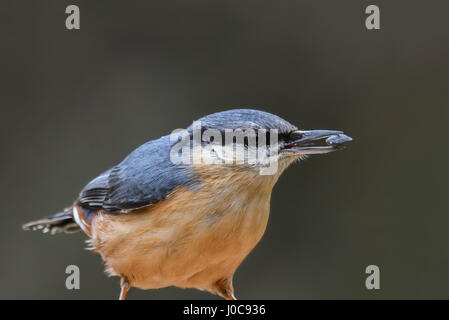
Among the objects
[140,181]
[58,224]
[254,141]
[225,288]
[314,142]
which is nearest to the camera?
[254,141]

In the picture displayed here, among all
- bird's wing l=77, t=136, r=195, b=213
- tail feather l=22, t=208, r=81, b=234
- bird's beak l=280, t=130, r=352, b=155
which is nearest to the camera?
bird's beak l=280, t=130, r=352, b=155

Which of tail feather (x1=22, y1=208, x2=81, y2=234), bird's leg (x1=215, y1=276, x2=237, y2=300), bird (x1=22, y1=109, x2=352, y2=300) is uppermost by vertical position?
bird (x1=22, y1=109, x2=352, y2=300)

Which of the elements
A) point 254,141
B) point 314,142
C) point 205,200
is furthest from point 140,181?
point 314,142

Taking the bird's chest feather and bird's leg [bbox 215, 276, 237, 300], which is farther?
bird's leg [bbox 215, 276, 237, 300]

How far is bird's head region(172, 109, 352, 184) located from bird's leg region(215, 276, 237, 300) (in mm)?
645

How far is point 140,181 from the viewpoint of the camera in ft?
10.3

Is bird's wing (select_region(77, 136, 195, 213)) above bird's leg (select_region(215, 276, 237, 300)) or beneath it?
above

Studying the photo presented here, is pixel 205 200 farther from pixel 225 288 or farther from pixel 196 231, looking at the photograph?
pixel 225 288

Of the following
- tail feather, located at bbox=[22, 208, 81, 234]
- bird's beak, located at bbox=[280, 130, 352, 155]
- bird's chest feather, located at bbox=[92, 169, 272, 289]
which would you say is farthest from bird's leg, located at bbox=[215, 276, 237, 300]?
tail feather, located at bbox=[22, 208, 81, 234]

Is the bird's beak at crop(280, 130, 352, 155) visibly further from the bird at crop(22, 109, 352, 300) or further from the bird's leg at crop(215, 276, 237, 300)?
the bird's leg at crop(215, 276, 237, 300)

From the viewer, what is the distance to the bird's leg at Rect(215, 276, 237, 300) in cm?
324

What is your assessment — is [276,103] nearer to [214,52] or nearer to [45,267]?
[214,52]

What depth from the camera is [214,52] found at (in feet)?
17.4

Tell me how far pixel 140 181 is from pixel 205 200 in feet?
1.33
